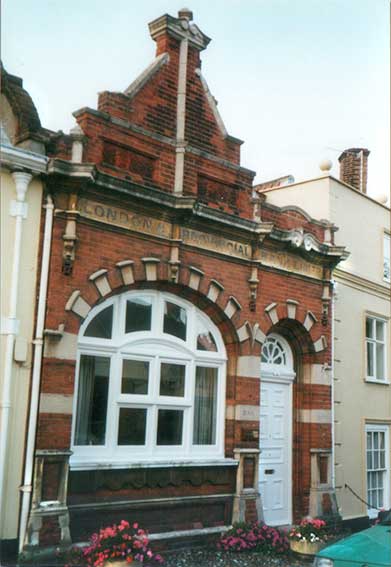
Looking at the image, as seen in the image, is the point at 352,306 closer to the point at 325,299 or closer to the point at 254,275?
the point at 325,299

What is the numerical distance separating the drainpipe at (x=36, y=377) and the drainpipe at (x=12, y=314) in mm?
309

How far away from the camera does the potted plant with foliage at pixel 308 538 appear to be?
34.3 feet

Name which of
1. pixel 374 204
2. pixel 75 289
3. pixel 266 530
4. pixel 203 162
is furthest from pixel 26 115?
pixel 374 204

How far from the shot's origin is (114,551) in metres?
8.32

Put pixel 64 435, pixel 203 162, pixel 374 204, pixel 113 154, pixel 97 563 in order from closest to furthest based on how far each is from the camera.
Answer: pixel 97 563 < pixel 64 435 < pixel 113 154 < pixel 203 162 < pixel 374 204

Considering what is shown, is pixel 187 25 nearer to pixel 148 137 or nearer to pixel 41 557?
pixel 148 137

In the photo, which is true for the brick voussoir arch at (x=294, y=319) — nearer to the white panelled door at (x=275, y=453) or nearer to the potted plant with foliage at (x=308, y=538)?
the white panelled door at (x=275, y=453)

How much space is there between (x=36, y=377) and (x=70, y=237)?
82.2 inches

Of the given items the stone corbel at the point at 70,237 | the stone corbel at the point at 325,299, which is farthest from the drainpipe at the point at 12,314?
the stone corbel at the point at 325,299

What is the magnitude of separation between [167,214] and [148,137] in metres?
1.33

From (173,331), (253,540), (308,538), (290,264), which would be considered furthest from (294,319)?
(253,540)

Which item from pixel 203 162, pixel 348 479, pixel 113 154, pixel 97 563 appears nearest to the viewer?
pixel 97 563

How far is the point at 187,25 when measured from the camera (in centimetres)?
1185

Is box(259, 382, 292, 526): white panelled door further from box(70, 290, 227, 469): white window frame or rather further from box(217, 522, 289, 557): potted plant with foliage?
box(217, 522, 289, 557): potted plant with foliage
